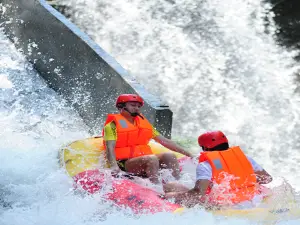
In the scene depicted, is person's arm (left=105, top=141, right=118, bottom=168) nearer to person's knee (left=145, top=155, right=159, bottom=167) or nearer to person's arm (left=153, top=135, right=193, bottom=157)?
person's knee (left=145, top=155, right=159, bottom=167)

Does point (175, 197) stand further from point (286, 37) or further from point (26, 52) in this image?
point (286, 37)

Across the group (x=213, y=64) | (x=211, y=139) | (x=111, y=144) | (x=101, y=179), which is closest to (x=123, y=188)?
(x=101, y=179)

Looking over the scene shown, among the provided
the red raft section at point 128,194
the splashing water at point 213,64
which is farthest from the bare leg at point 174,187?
the splashing water at point 213,64

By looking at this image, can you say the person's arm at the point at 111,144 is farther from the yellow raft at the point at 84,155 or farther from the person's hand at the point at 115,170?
the yellow raft at the point at 84,155

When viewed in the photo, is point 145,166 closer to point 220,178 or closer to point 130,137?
point 130,137

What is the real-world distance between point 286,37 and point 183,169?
26.8 feet

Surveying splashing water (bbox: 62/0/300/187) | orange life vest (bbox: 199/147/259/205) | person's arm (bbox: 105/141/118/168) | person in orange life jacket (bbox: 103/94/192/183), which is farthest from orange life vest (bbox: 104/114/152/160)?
splashing water (bbox: 62/0/300/187)

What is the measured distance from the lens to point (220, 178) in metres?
4.92

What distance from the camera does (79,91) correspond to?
9211mm

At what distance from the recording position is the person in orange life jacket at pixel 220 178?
489cm

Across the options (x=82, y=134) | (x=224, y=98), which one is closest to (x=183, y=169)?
(x=82, y=134)

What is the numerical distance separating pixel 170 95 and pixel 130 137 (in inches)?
179

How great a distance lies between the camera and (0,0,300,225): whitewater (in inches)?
220

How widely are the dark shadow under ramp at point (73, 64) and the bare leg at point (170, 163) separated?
1301 mm
